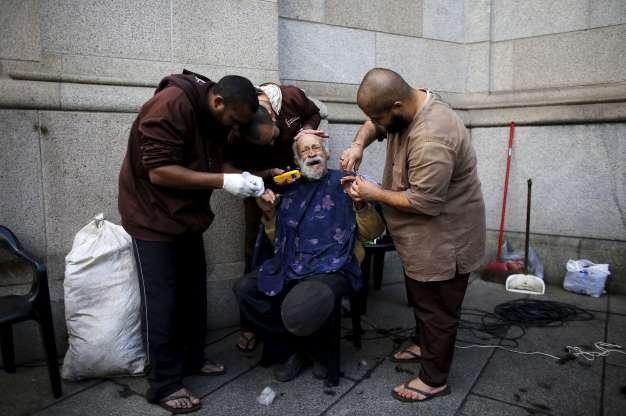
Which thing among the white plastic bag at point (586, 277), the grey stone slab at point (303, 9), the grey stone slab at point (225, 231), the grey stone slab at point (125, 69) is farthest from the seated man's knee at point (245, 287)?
the white plastic bag at point (586, 277)

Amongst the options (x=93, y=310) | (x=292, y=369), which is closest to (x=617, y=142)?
(x=292, y=369)

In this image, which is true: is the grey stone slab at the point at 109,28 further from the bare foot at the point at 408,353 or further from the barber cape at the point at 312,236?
the bare foot at the point at 408,353

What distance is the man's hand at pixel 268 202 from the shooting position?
118 inches

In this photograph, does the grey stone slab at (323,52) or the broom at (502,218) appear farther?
the broom at (502,218)

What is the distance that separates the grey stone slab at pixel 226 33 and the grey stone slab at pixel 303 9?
56 cm

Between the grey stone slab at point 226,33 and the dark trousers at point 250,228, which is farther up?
the grey stone slab at point 226,33

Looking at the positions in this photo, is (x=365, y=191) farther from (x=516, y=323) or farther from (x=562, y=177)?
(x=562, y=177)

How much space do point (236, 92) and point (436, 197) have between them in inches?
46.5

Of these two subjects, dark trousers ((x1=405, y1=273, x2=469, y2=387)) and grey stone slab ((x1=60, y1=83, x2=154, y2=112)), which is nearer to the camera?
dark trousers ((x1=405, y1=273, x2=469, y2=387))

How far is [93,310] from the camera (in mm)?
3086

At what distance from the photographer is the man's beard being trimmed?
328 cm

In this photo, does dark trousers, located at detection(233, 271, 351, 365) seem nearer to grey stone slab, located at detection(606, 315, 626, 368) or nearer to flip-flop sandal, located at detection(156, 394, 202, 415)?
flip-flop sandal, located at detection(156, 394, 202, 415)

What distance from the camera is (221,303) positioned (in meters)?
3.97

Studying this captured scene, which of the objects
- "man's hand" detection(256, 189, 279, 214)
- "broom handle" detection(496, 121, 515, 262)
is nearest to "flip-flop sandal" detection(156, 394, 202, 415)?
"man's hand" detection(256, 189, 279, 214)
